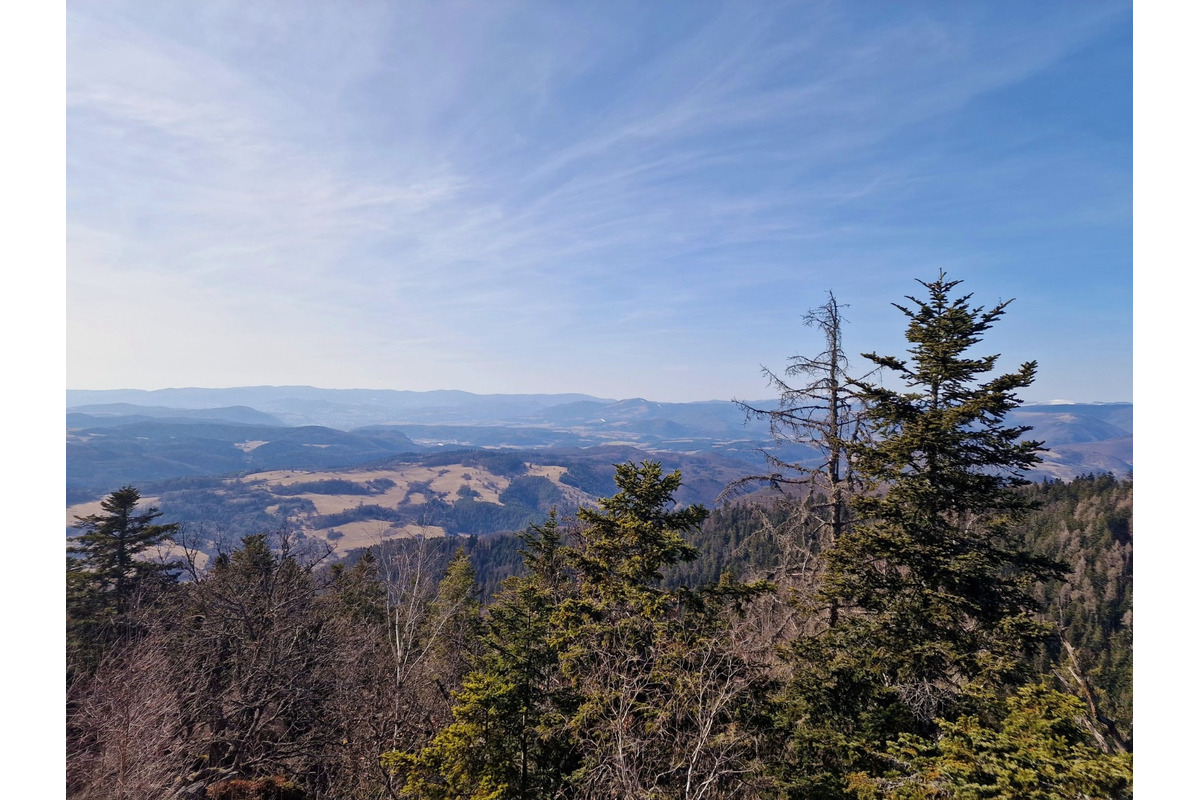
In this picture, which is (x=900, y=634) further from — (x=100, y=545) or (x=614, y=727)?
(x=100, y=545)

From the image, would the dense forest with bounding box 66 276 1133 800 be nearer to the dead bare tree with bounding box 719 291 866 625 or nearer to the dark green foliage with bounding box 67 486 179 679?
the dead bare tree with bounding box 719 291 866 625

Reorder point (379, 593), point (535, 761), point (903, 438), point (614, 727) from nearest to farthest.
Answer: point (614, 727)
point (903, 438)
point (535, 761)
point (379, 593)

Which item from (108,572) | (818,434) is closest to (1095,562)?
(818,434)

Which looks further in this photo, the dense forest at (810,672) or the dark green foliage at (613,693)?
the dark green foliage at (613,693)

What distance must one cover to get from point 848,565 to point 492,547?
170 m

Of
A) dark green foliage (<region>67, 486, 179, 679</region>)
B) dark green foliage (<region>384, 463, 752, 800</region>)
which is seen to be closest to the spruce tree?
dark green foliage (<region>384, 463, 752, 800</region>)

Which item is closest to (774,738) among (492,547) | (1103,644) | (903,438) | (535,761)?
(535,761)

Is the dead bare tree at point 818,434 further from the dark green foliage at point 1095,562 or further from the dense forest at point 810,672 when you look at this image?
the dark green foliage at point 1095,562

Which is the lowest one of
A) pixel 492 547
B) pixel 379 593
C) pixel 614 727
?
pixel 492 547

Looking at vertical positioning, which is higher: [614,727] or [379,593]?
[614,727]

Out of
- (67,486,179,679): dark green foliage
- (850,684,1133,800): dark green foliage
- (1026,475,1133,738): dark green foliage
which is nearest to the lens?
(850,684,1133,800): dark green foliage

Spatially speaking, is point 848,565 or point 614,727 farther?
point 848,565

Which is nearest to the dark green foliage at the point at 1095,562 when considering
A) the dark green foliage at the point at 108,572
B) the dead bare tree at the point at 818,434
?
the dead bare tree at the point at 818,434
